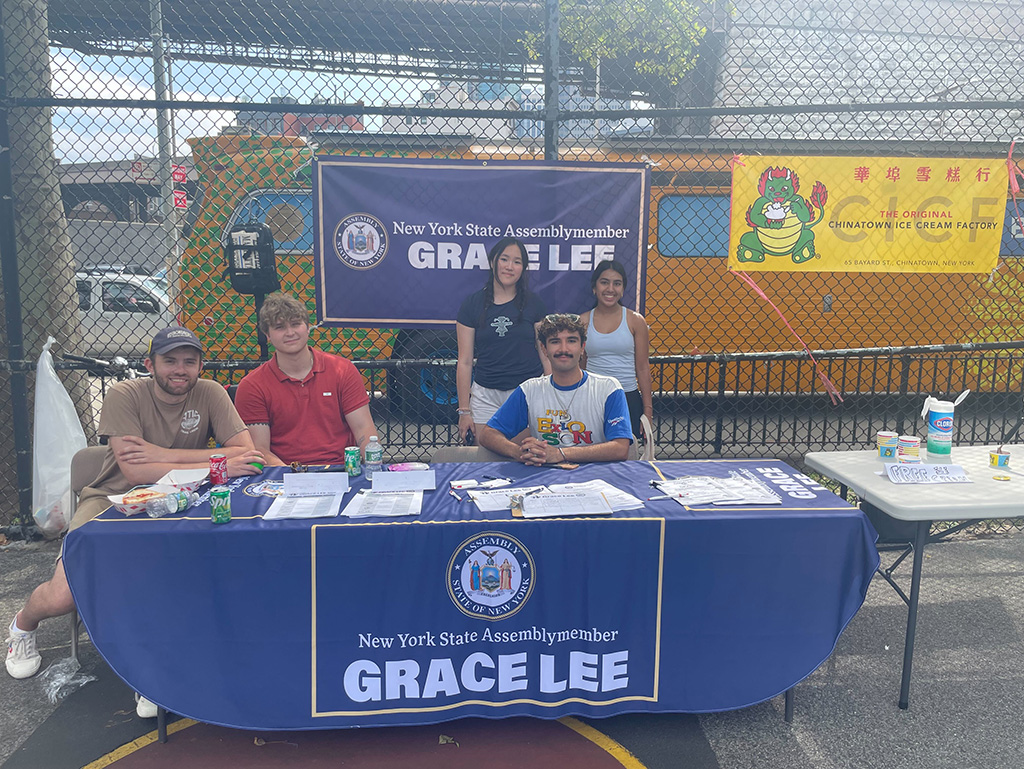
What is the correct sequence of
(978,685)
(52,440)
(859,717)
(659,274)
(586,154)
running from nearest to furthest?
(859,717)
(978,685)
(52,440)
(586,154)
(659,274)

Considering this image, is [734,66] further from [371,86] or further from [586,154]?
[371,86]

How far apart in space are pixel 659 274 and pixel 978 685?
4.60 meters

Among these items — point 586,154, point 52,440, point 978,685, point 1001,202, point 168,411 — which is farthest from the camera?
point 586,154

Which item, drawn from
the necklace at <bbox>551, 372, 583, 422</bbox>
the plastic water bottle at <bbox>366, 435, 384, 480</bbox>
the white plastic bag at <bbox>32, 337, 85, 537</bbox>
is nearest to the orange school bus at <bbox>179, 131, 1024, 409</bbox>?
the white plastic bag at <bbox>32, 337, 85, 537</bbox>

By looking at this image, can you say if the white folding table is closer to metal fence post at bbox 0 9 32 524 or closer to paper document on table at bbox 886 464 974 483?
paper document on table at bbox 886 464 974 483

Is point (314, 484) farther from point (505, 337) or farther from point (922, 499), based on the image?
point (922, 499)

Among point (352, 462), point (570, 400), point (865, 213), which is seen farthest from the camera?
point (865, 213)

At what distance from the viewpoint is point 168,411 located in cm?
330

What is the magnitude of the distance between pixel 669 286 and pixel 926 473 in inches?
159

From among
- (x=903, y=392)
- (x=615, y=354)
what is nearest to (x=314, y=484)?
(x=615, y=354)

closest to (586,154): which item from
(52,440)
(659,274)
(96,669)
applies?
(659,274)

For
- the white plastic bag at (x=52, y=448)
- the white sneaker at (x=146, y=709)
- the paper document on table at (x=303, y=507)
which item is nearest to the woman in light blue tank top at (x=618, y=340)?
the paper document on table at (x=303, y=507)

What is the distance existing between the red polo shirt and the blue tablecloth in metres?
1.02

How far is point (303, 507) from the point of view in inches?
105
